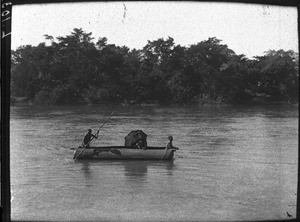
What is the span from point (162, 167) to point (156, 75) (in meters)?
0.90

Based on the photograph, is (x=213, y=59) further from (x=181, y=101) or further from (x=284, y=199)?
(x=284, y=199)

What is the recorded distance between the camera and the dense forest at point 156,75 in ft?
10.3

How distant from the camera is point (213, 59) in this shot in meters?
3.34

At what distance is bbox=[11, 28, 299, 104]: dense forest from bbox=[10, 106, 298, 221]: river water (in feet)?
0.38

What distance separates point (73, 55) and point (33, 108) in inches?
23.7

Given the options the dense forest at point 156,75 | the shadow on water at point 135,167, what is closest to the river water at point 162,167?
the shadow on water at point 135,167

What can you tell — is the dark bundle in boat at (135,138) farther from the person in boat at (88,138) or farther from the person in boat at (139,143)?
the person in boat at (88,138)

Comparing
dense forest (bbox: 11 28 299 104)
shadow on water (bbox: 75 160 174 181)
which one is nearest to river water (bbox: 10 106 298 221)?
shadow on water (bbox: 75 160 174 181)

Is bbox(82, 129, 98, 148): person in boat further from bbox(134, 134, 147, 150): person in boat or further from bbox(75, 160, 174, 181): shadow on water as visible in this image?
bbox(134, 134, 147, 150): person in boat

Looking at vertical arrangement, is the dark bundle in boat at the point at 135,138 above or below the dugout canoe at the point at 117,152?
above

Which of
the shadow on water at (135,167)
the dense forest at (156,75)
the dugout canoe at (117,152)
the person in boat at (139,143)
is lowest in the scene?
the shadow on water at (135,167)

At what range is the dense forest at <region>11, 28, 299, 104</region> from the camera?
314 cm

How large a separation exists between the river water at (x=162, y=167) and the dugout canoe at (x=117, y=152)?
0.22 feet

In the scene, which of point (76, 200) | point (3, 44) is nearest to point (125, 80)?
point (76, 200)
